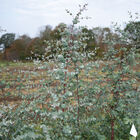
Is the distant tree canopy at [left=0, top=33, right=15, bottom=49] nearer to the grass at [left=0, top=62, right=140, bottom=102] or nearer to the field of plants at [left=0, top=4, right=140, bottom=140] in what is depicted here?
the grass at [left=0, top=62, right=140, bottom=102]

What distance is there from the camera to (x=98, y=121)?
3.54 meters

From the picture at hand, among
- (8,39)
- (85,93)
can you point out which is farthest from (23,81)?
(8,39)

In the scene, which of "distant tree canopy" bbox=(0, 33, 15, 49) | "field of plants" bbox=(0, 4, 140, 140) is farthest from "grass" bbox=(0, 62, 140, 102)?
"distant tree canopy" bbox=(0, 33, 15, 49)

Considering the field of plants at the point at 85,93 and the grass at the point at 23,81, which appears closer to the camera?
the field of plants at the point at 85,93

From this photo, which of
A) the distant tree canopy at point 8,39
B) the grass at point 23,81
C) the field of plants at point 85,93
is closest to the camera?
the field of plants at point 85,93

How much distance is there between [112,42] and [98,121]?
4.70 feet

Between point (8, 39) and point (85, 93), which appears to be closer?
point (85, 93)

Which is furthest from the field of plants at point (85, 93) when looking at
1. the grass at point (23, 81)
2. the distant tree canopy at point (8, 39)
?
the distant tree canopy at point (8, 39)

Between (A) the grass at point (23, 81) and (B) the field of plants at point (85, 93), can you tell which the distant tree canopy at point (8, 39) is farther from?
(B) the field of plants at point (85, 93)

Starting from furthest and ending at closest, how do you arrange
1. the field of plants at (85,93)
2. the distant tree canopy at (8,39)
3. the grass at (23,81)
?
the distant tree canopy at (8,39)
the grass at (23,81)
the field of plants at (85,93)

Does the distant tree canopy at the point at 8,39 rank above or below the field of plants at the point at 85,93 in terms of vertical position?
above

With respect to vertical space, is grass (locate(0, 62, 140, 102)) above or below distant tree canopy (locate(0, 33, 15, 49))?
below

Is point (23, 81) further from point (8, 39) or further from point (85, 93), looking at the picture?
point (8, 39)

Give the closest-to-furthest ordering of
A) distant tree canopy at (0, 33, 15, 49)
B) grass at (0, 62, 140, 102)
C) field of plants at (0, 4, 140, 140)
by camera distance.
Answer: field of plants at (0, 4, 140, 140), grass at (0, 62, 140, 102), distant tree canopy at (0, 33, 15, 49)
